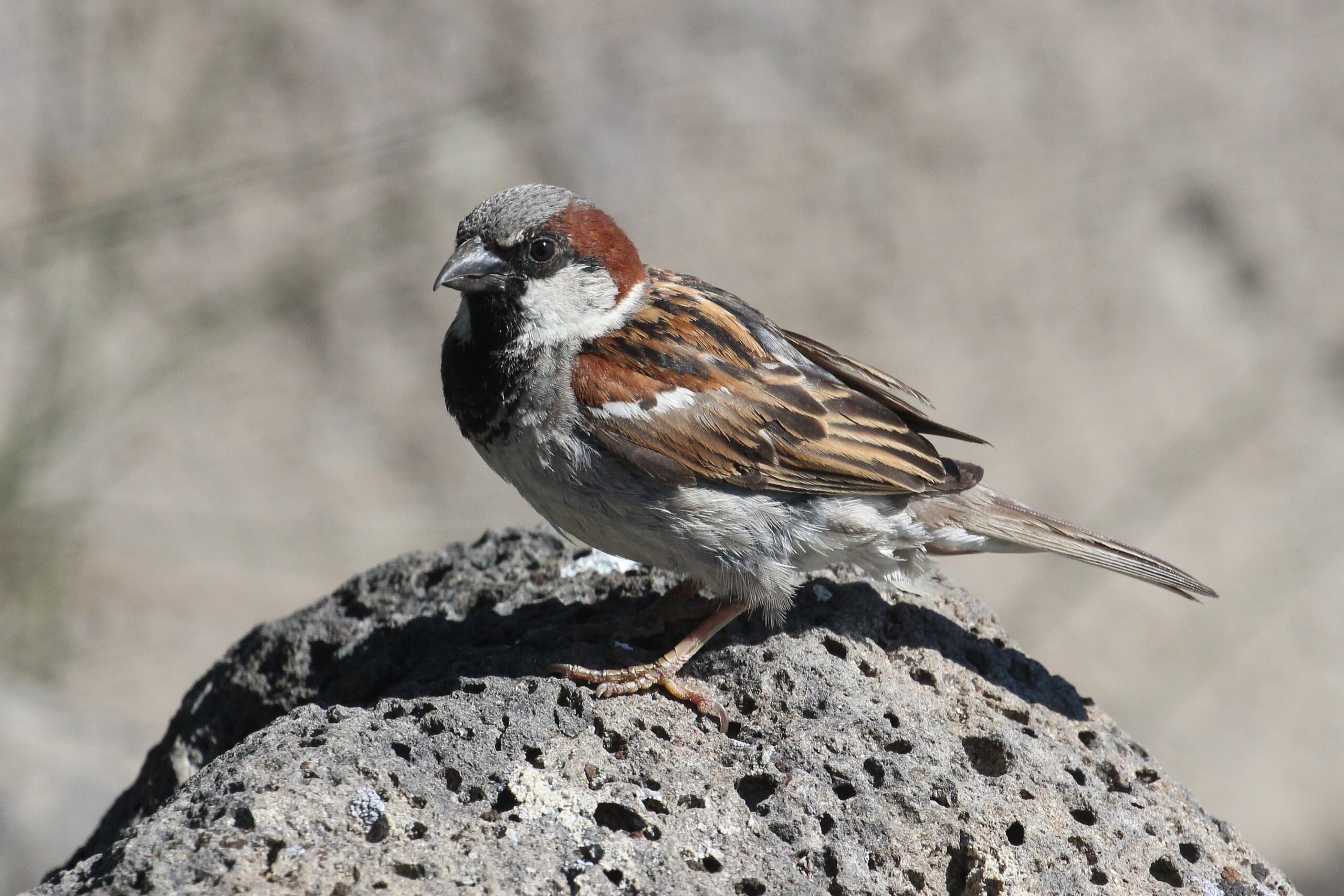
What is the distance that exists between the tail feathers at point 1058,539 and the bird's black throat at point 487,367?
1194mm

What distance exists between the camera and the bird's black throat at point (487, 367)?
3252 millimetres

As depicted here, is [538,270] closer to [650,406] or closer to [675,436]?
[650,406]

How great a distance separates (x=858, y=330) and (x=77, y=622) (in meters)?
4.12

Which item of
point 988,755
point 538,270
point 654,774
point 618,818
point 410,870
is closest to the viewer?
point 410,870

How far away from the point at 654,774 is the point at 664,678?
12.6 inches

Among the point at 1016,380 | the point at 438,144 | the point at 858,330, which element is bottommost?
the point at 1016,380

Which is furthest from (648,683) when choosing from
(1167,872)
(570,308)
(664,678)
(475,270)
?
(1167,872)

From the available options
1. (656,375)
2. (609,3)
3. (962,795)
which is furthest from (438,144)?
(962,795)

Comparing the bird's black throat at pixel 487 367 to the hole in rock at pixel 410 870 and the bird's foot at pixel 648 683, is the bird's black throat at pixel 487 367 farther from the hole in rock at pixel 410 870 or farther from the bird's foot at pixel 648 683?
the hole in rock at pixel 410 870

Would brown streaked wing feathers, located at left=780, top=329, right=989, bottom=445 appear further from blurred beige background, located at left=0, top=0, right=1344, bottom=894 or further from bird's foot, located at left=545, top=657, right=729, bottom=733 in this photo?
blurred beige background, located at left=0, top=0, right=1344, bottom=894

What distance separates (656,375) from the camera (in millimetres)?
3326

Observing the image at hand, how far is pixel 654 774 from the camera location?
2.74 m

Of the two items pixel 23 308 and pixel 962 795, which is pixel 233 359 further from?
pixel 962 795

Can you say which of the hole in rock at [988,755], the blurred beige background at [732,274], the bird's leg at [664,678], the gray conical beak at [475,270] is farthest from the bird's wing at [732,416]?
the blurred beige background at [732,274]
